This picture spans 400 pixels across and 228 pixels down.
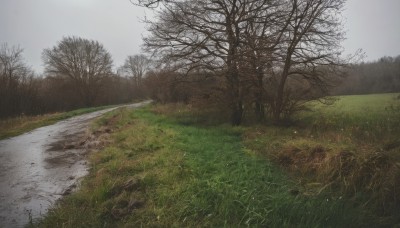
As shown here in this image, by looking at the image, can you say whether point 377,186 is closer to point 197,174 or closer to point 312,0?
point 197,174

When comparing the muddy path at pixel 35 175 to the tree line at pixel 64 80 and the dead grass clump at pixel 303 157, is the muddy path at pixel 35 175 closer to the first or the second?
the dead grass clump at pixel 303 157

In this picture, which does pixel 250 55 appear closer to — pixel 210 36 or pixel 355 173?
pixel 210 36

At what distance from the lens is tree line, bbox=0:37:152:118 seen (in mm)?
35438

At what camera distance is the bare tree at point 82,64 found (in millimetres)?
47531

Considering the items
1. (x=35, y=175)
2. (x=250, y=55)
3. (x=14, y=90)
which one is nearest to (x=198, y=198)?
(x=35, y=175)

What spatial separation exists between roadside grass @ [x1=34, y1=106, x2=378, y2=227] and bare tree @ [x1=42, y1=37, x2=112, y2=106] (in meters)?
43.1

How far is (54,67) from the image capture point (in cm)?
4753

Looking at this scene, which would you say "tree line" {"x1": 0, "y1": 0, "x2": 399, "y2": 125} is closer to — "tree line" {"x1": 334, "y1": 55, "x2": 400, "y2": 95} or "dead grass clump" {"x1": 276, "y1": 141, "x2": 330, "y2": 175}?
"dead grass clump" {"x1": 276, "y1": 141, "x2": 330, "y2": 175}

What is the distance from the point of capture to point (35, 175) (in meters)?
9.02

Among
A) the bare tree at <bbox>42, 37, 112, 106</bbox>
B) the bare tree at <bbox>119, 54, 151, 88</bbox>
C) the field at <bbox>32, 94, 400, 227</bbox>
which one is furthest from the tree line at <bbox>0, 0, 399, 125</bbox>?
the bare tree at <bbox>119, 54, 151, 88</bbox>

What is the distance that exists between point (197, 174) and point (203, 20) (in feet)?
37.2

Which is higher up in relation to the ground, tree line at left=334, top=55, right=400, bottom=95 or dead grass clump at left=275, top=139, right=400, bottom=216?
tree line at left=334, top=55, right=400, bottom=95

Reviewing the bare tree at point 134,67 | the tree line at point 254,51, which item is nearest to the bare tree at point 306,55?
the tree line at point 254,51

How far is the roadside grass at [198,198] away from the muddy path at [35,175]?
1.81ft
